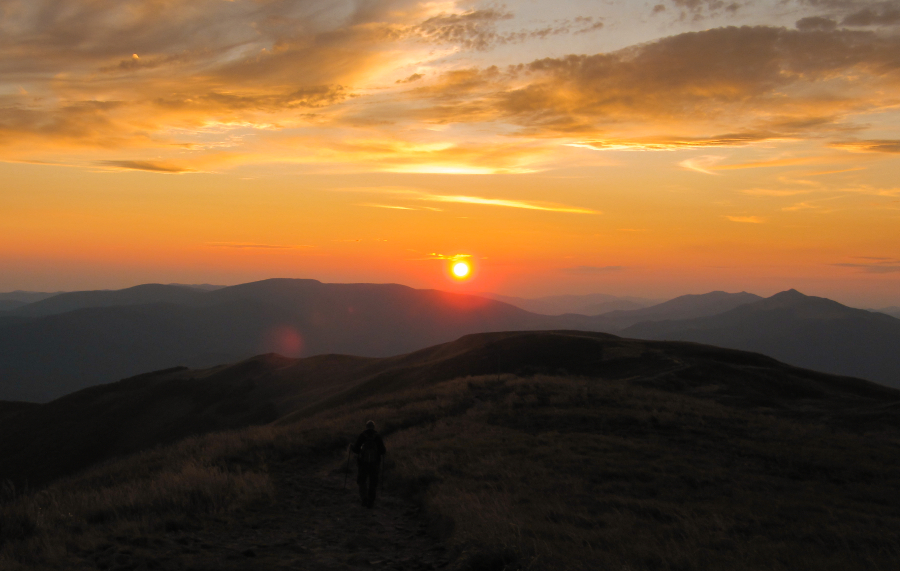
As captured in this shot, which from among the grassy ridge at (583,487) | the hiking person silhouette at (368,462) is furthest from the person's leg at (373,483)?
the grassy ridge at (583,487)

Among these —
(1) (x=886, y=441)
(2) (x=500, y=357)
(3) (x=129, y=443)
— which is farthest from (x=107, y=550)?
(3) (x=129, y=443)

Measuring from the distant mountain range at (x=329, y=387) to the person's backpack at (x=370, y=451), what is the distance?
2060 cm

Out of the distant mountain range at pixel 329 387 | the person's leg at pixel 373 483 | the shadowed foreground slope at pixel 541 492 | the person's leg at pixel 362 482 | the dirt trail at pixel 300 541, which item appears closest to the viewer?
the dirt trail at pixel 300 541

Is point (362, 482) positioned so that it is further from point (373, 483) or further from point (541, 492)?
point (541, 492)

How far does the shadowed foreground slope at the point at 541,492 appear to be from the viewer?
764 centimetres

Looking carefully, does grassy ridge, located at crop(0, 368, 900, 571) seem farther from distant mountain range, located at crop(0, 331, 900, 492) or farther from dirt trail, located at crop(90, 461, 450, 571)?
distant mountain range, located at crop(0, 331, 900, 492)

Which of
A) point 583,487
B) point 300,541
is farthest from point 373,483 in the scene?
point 583,487

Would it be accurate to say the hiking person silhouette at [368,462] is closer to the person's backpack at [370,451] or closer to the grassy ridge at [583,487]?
the person's backpack at [370,451]

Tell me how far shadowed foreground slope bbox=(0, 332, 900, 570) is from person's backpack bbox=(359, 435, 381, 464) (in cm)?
100

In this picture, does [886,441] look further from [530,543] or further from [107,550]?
[107,550]

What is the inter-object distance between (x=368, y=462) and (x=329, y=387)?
39903mm

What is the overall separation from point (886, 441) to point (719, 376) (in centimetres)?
1427

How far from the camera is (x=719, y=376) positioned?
1287 inches

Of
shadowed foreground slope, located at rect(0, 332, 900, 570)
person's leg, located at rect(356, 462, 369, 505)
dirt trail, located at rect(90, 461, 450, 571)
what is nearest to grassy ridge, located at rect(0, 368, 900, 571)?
shadowed foreground slope, located at rect(0, 332, 900, 570)
